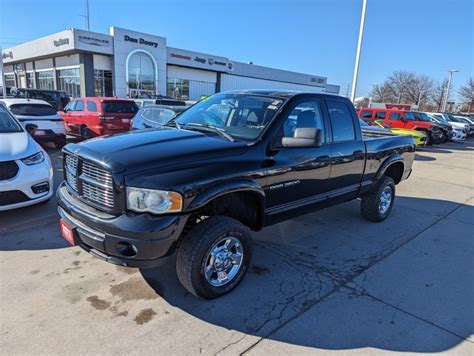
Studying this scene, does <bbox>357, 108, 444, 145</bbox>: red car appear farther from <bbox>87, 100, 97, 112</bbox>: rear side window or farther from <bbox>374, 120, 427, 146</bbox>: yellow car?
<bbox>87, 100, 97, 112</bbox>: rear side window

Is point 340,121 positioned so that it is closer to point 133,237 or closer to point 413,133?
point 133,237

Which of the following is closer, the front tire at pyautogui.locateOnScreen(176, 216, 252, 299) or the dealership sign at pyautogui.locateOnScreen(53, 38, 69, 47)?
the front tire at pyautogui.locateOnScreen(176, 216, 252, 299)

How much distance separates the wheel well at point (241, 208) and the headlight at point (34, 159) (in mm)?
3037

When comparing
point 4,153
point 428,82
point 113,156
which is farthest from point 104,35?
point 428,82

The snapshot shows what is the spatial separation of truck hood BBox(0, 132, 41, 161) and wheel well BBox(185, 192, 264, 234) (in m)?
3.10

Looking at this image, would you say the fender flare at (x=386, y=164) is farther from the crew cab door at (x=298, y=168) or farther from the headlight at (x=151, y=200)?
the headlight at (x=151, y=200)

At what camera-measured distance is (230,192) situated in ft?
9.83

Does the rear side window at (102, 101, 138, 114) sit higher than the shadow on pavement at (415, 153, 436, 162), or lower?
higher

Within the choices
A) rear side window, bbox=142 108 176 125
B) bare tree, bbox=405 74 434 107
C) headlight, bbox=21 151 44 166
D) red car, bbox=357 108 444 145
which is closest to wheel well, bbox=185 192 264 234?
headlight, bbox=21 151 44 166

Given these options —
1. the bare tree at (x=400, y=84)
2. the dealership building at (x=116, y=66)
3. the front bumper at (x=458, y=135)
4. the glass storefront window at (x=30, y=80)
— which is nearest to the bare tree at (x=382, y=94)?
the bare tree at (x=400, y=84)

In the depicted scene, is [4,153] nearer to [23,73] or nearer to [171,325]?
[171,325]

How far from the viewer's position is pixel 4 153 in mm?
4645

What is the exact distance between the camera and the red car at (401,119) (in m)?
17.1

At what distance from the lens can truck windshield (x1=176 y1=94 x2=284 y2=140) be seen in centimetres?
355
